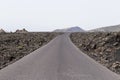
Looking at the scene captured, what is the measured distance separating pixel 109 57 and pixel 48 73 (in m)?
11.0

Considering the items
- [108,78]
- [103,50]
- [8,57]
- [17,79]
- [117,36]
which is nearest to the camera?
[17,79]

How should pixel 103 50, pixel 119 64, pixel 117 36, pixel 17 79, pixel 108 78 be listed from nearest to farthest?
pixel 17 79, pixel 108 78, pixel 119 64, pixel 103 50, pixel 117 36

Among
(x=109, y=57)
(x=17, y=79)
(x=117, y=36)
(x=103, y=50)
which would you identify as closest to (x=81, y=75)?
(x=17, y=79)

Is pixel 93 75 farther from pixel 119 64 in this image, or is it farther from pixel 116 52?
pixel 116 52

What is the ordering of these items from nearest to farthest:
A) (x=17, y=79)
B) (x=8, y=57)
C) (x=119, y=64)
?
1. (x=17, y=79)
2. (x=119, y=64)
3. (x=8, y=57)

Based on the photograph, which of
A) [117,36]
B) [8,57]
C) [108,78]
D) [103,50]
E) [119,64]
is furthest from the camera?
[117,36]

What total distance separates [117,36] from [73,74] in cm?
2039

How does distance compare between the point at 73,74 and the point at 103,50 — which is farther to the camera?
the point at 103,50

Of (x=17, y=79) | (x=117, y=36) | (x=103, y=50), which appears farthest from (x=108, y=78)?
(x=117, y=36)

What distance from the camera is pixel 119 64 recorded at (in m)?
19.2

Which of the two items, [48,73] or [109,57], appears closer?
[48,73]

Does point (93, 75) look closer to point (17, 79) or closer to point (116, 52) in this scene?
point (17, 79)

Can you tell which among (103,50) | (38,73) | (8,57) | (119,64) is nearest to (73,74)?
(38,73)

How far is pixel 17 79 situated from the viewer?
12.1 metres
